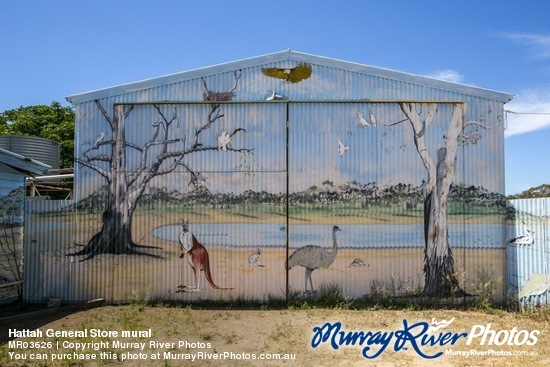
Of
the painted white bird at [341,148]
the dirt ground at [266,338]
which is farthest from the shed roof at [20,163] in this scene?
the painted white bird at [341,148]

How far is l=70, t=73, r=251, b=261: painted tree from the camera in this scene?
10.8 m

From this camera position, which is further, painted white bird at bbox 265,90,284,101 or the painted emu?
painted white bird at bbox 265,90,284,101

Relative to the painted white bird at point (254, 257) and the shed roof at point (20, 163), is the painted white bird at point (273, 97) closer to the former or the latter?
the painted white bird at point (254, 257)

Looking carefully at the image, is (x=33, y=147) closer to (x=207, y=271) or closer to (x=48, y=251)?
(x=48, y=251)

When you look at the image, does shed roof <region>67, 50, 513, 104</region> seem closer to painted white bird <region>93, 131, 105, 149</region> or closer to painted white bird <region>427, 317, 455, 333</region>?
painted white bird <region>93, 131, 105, 149</region>

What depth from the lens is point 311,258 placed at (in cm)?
1060

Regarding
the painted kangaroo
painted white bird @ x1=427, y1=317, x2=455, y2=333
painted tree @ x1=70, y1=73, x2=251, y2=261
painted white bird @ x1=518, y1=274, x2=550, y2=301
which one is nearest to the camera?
painted white bird @ x1=427, y1=317, x2=455, y2=333

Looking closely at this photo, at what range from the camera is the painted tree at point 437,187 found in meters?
10.6

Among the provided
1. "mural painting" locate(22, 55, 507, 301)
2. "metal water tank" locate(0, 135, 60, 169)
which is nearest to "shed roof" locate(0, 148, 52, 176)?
"mural painting" locate(22, 55, 507, 301)

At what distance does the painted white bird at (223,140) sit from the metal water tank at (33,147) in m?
7.58

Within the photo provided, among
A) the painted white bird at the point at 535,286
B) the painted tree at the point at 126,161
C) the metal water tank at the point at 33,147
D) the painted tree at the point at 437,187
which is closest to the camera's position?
the painted white bird at the point at 535,286

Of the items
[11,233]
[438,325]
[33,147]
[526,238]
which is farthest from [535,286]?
[33,147]

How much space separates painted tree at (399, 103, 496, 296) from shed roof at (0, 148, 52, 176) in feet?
30.0

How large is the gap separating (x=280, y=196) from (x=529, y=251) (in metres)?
5.90
